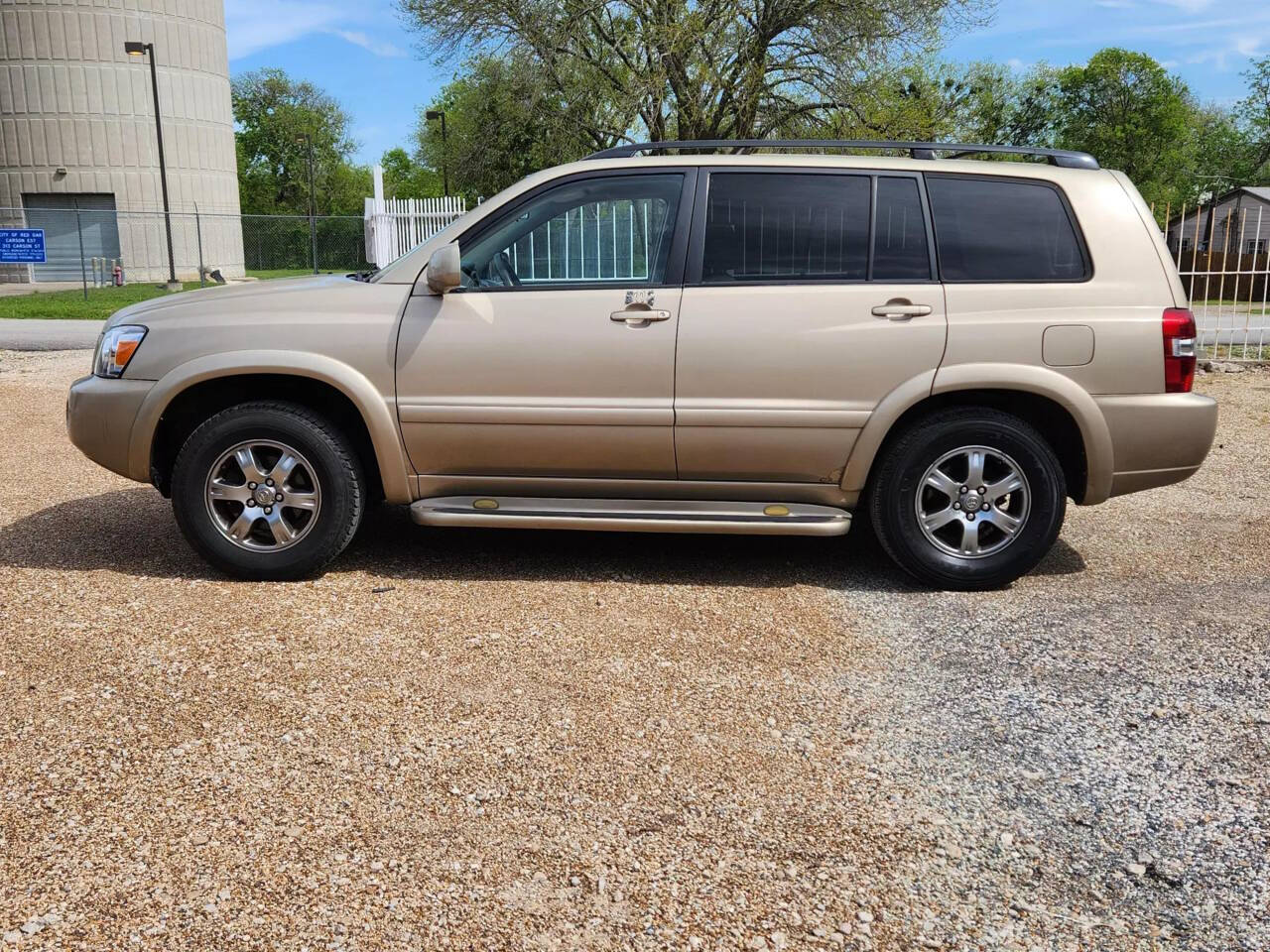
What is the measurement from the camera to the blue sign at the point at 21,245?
77.9 ft

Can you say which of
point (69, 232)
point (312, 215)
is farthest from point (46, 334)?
point (69, 232)

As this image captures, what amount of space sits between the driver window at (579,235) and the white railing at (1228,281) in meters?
4.03

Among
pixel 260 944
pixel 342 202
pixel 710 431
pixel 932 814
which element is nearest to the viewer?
pixel 260 944

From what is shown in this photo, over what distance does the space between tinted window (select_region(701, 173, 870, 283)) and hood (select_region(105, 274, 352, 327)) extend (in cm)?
176

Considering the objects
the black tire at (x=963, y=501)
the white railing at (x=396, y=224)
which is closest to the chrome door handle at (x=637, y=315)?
the black tire at (x=963, y=501)

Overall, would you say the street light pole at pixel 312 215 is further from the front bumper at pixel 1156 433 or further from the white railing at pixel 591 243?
the front bumper at pixel 1156 433

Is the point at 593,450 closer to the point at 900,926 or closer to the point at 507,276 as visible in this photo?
the point at 507,276

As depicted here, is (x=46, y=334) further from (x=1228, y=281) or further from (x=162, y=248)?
(x=1228, y=281)

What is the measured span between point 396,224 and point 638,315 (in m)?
19.6

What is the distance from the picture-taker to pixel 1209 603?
4871 mm

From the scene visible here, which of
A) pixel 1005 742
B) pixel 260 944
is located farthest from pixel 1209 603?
pixel 260 944

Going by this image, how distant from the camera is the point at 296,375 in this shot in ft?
16.1

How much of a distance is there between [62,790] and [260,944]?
1036 millimetres

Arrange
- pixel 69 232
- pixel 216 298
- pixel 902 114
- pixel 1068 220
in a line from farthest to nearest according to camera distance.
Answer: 1. pixel 69 232
2. pixel 902 114
3. pixel 216 298
4. pixel 1068 220
